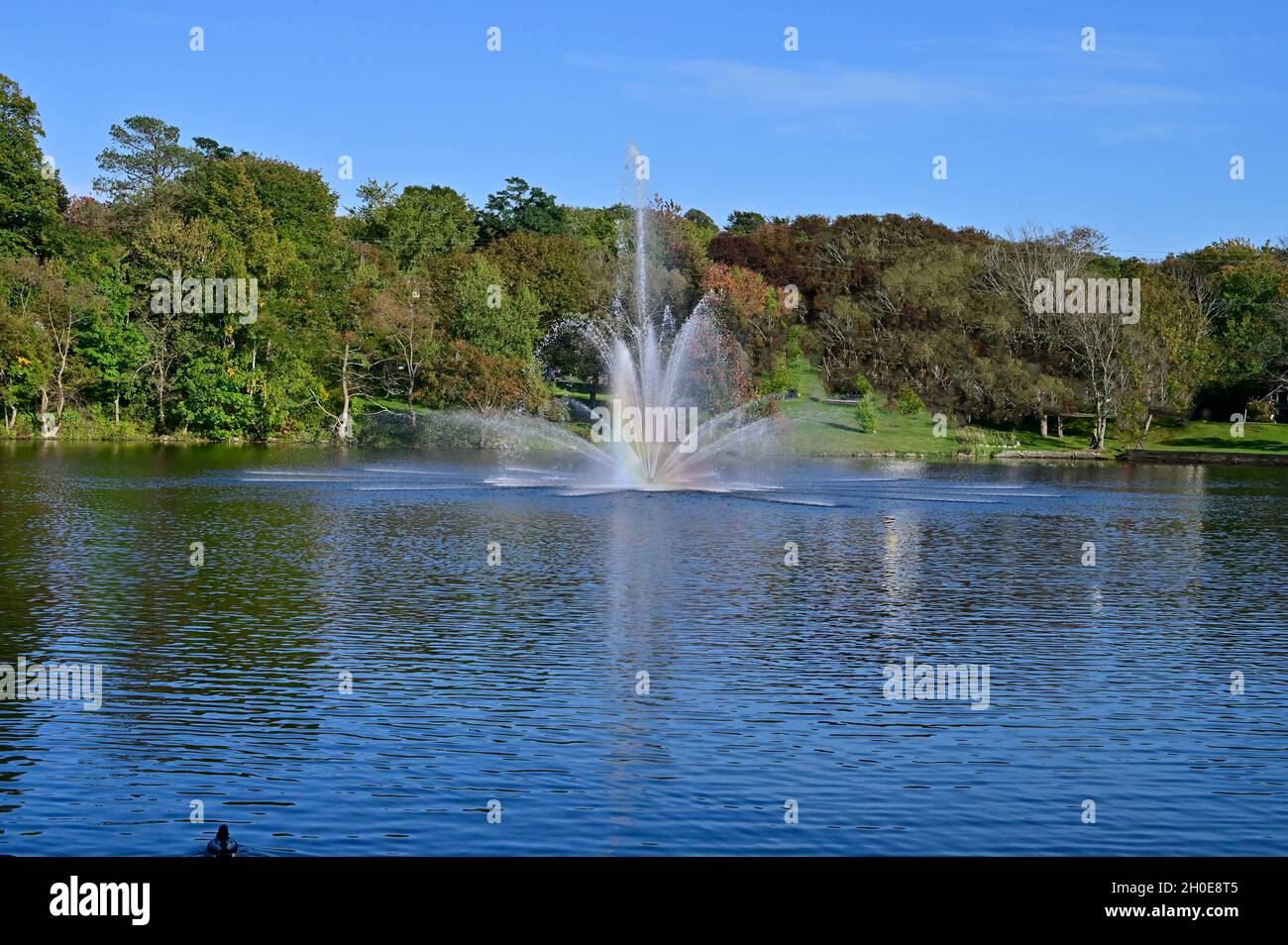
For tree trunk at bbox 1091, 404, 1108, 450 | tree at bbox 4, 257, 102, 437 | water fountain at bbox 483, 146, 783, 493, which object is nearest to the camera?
water fountain at bbox 483, 146, 783, 493

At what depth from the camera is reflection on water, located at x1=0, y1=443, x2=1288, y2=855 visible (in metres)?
14.8

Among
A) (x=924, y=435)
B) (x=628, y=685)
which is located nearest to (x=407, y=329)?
(x=924, y=435)

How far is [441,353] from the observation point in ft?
321

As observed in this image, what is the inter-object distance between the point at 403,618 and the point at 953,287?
88.5 meters

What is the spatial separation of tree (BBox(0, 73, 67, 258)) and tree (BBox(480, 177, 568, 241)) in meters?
47.3

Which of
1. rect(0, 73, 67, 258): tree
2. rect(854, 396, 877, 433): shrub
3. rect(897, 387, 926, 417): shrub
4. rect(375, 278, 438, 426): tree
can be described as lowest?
rect(854, 396, 877, 433): shrub

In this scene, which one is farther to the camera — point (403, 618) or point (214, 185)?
point (214, 185)

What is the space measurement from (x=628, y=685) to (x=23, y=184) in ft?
286

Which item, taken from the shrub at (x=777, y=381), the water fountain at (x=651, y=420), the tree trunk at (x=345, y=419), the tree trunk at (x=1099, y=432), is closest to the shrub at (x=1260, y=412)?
the tree trunk at (x=1099, y=432)

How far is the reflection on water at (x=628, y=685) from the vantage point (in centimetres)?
1481

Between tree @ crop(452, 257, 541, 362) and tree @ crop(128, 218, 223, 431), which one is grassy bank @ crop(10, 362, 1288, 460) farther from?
tree @ crop(452, 257, 541, 362)

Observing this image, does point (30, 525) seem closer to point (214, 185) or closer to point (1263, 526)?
point (1263, 526)

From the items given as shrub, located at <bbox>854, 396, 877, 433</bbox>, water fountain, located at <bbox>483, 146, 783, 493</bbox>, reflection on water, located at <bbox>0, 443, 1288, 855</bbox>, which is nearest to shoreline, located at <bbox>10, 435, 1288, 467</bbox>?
shrub, located at <bbox>854, 396, 877, 433</bbox>
